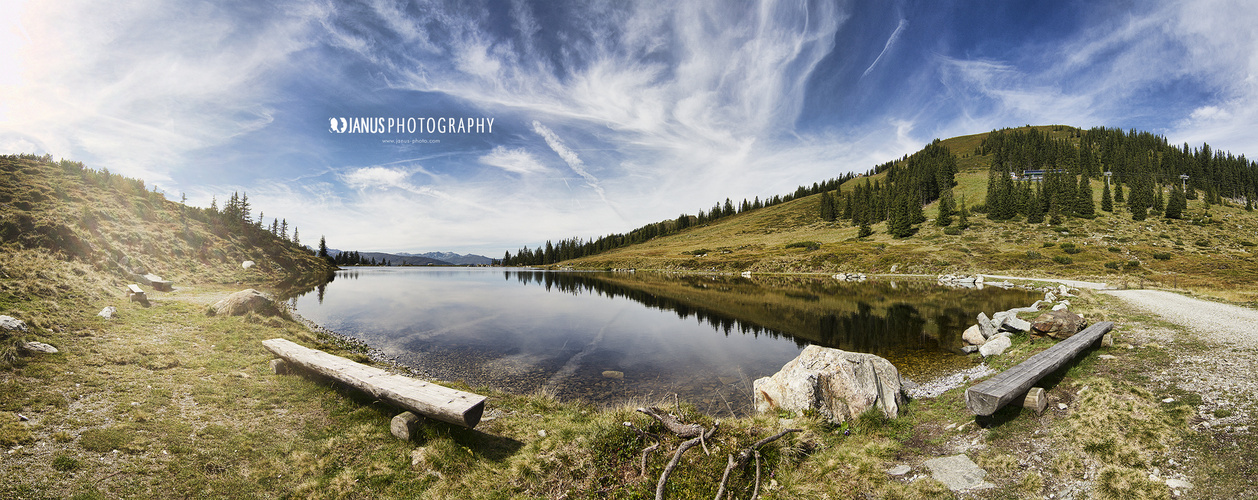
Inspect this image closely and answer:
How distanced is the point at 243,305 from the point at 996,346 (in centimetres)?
3512

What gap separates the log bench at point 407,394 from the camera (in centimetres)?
759

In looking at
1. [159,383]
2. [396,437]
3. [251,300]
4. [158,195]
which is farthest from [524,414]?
[158,195]

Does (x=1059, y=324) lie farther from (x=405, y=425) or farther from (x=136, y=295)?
(x=136, y=295)

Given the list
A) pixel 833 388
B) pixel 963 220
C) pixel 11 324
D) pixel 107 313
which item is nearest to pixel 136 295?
pixel 107 313

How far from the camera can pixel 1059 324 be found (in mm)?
14805

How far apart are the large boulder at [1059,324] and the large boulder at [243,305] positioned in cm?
3509

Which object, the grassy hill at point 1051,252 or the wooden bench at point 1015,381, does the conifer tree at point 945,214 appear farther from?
the wooden bench at point 1015,381

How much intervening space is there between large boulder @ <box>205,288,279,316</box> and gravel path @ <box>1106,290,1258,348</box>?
38.0m

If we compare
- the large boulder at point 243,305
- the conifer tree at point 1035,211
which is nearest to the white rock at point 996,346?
the large boulder at point 243,305

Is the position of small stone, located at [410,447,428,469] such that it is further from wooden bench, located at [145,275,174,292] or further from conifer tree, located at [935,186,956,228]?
conifer tree, located at [935,186,956,228]

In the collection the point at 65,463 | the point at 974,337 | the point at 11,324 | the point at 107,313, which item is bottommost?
the point at 974,337

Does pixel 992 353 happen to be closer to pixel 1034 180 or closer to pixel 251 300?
pixel 251 300

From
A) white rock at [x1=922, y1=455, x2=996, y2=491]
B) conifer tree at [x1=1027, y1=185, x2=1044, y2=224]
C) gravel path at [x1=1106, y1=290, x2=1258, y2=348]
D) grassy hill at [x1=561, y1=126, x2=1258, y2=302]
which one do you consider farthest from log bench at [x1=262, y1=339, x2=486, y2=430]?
conifer tree at [x1=1027, y1=185, x2=1044, y2=224]

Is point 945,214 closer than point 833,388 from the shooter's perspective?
No
